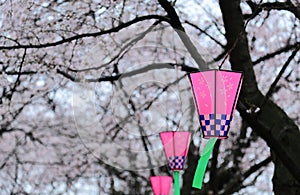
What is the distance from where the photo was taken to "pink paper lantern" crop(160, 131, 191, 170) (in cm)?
402

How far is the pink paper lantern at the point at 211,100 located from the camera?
344cm

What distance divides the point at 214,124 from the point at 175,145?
3.10 ft

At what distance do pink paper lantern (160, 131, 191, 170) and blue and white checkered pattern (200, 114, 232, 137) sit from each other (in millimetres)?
462

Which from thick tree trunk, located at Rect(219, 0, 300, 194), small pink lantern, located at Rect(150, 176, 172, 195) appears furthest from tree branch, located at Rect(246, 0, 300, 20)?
small pink lantern, located at Rect(150, 176, 172, 195)

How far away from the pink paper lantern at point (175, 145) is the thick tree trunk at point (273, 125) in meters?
0.41

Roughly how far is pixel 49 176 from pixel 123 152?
21.2ft

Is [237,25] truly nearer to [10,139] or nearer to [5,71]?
[5,71]

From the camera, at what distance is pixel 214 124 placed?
3.41m

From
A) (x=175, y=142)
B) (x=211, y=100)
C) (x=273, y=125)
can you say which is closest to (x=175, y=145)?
(x=175, y=142)

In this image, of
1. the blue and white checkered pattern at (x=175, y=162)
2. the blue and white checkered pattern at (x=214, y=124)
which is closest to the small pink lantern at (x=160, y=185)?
the blue and white checkered pattern at (x=175, y=162)

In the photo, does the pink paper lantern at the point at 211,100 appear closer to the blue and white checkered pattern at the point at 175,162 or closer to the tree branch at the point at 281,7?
the blue and white checkered pattern at the point at 175,162

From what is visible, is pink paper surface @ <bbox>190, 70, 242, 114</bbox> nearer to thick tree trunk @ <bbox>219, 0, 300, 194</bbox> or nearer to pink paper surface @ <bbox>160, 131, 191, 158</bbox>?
pink paper surface @ <bbox>160, 131, 191, 158</bbox>

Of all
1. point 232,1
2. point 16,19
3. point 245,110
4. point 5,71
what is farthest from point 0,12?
point 245,110

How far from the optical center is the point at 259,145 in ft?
28.3
